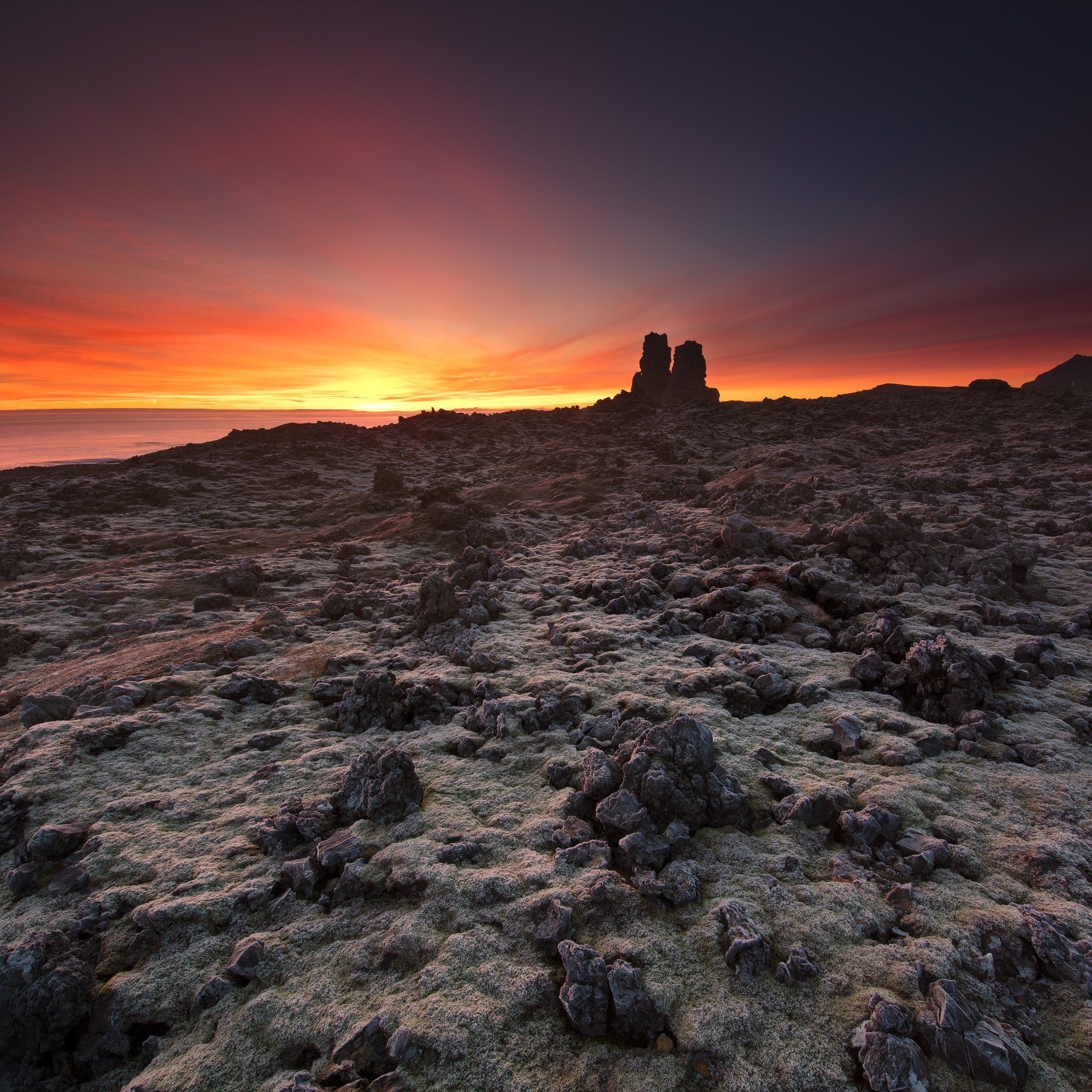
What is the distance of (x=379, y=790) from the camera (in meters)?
5.04

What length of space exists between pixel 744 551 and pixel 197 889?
10.7 meters

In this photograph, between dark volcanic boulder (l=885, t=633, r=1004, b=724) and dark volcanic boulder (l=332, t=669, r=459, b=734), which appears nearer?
dark volcanic boulder (l=885, t=633, r=1004, b=724)

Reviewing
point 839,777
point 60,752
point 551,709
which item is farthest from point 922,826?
point 60,752

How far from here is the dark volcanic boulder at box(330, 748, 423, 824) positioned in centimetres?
496

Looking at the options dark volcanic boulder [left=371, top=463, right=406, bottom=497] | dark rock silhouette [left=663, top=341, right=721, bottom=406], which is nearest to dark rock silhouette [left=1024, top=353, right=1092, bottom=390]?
dark rock silhouette [left=663, top=341, right=721, bottom=406]

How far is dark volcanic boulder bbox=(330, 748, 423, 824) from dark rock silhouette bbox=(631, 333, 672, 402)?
292 ft

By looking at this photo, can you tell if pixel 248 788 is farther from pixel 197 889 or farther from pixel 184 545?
pixel 184 545

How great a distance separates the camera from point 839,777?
5148 mm

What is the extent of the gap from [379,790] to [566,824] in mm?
1850

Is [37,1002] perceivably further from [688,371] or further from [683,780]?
[688,371]

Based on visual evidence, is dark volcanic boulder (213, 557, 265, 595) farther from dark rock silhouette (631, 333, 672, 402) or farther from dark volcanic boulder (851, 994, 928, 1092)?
dark rock silhouette (631, 333, 672, 402)

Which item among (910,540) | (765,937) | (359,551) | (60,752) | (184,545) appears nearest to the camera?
(765,937)

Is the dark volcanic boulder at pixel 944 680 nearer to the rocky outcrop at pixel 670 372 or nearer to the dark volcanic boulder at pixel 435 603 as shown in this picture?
the dark volcanic boulder at pixel 435 603

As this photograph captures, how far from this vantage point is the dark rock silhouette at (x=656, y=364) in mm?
88688
